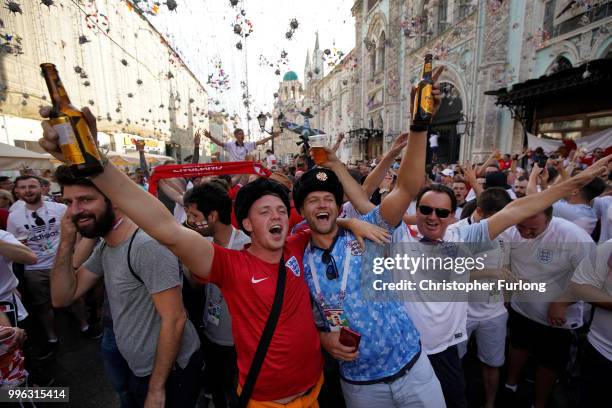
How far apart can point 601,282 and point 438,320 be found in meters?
1.24

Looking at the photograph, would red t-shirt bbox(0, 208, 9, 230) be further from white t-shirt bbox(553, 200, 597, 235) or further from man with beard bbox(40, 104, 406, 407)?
white t-shirt bbox(553, 200, 597, 235)

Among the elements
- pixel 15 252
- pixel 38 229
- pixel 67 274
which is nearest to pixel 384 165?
pixel 67 274

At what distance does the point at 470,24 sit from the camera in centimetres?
1509

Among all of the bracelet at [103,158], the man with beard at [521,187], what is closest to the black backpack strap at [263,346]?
the bracelet at [103,158]

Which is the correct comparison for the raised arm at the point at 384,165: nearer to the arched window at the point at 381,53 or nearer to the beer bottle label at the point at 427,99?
the beer bottle label at the point at 427,99

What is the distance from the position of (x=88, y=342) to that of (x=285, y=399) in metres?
4.17

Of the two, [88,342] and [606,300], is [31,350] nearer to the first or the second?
[88,342]

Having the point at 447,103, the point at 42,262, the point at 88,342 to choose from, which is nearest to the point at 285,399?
the point at 88,342

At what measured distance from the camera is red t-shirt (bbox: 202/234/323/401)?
5.57 ft

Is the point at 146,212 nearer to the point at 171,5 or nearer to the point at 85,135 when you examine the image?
the point at 85,135

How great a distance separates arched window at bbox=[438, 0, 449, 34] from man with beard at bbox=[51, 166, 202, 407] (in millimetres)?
20699

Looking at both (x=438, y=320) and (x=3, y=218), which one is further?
(x=3, y=218)

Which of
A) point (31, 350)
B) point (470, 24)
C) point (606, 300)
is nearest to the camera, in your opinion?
point (606, 300)

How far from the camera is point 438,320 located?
2283mm
